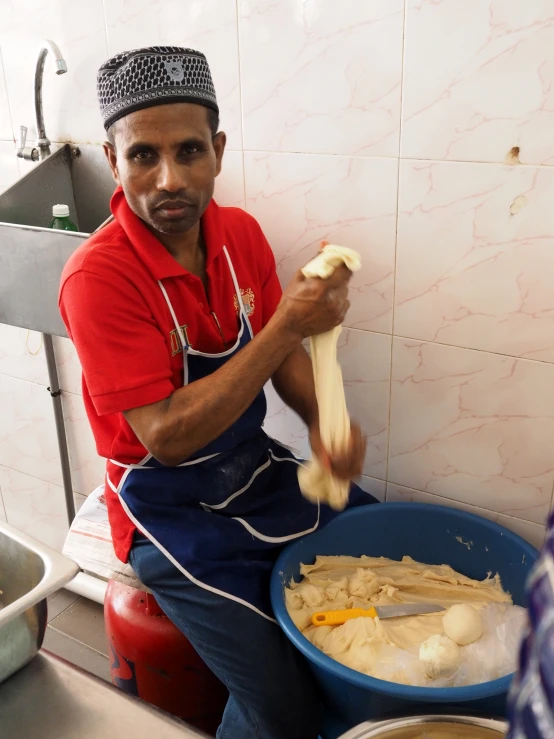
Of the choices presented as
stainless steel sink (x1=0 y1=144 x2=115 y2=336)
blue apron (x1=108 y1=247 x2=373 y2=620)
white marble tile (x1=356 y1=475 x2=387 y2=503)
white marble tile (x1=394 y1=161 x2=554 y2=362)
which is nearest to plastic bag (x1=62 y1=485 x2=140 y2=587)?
blue apron (x1=108 y1=247 x2=373 y2=620)

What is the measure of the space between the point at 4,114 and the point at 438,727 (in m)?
1.86

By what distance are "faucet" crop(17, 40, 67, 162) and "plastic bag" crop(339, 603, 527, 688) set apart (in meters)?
1.48

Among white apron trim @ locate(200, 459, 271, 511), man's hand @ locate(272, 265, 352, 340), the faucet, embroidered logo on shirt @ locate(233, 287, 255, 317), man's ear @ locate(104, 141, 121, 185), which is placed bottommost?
white apron trim @ locate(200, 459, 271, 511)

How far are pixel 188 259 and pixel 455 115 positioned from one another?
58 cm

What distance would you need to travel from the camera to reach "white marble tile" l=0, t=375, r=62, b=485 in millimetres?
2277

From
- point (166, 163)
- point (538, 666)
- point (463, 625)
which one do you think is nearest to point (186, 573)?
point (463, 625)

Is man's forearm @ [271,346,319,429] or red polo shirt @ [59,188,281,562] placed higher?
red polo shirt @ [59,188,281,562]

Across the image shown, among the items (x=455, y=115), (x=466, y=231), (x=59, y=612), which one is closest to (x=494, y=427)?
(x=466, y=231)

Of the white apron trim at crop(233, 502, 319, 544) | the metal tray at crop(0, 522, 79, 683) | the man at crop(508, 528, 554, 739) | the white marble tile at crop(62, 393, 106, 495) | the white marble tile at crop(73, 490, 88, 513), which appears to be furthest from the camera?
the white marble tile at crop(73, 490, 88, 513)

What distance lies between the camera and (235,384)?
3.94 ft

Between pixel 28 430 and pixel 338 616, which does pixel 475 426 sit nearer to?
pixel 338 616

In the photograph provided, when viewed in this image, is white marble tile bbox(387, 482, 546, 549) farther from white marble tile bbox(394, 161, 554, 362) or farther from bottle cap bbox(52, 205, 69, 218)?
bottle cap bbox(52, 205, 69, 218)

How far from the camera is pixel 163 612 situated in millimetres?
1506

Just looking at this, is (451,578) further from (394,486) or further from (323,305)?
(323,305)
